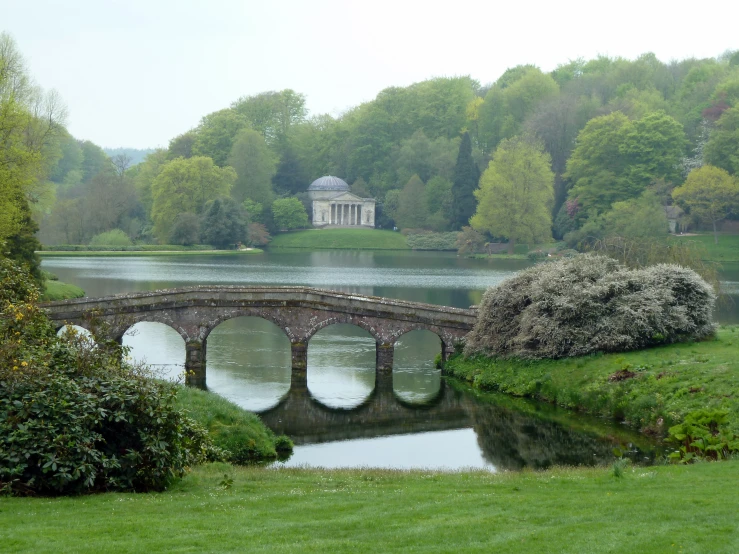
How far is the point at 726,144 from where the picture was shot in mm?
110562

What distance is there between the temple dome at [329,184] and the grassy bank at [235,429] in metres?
130

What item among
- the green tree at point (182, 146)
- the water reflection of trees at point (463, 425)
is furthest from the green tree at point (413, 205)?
the water reflection of trees at point (463, 425)

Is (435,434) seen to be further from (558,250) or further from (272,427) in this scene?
(558,250)

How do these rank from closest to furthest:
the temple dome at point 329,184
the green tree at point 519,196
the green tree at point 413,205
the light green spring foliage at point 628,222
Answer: the light green spring foliage at point 628,222 → the green tree at point 519,196 → the green tree at point 413,205 → the temple dome at point 329,184

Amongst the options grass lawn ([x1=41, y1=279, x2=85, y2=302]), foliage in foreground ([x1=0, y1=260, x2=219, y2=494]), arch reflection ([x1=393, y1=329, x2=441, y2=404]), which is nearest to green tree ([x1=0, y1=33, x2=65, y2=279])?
grass lawn ([x1=41, y1=279, x2=85, y2=302])

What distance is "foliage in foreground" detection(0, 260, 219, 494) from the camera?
16.8 meters

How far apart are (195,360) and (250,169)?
106957mm

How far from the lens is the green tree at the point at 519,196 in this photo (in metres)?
114

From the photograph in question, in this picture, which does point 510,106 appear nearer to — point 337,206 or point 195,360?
point 337,206

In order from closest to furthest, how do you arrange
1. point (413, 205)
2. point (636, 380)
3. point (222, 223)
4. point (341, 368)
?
point (636, 380) → point (341, 368) → point (222, 223) → point (413, 205)

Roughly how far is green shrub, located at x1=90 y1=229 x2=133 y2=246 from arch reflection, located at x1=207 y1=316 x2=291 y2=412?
2671 inches

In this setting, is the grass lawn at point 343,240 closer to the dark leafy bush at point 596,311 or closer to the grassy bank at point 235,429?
the dark leafy bush at point 596,311

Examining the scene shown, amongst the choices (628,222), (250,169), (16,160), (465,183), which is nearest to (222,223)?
(250,169)

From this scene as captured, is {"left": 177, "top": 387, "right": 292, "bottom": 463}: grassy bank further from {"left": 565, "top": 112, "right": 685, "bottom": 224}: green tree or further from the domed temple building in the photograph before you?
the domed temple building
